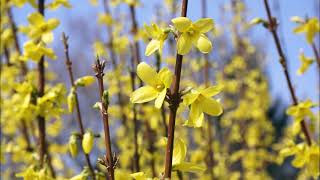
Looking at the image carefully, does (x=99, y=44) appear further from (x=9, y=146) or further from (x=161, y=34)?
(x=161, y=34)

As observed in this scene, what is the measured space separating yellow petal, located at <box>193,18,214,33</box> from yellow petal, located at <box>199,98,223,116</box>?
23 cm

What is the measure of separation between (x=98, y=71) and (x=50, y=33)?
1442 millimetres

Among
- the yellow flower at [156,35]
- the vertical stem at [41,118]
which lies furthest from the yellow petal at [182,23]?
the vertical stem at [41,118]

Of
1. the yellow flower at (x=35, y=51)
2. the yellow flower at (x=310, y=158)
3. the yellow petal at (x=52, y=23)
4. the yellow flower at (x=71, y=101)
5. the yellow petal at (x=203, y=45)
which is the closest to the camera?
the yellow petal at (x=203, y=45)

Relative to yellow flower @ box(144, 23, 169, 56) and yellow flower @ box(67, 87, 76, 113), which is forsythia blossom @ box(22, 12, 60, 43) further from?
yellow flower @ box(144, 23, 169, 56)

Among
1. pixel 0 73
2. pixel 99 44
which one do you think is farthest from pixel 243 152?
pixel 0 73

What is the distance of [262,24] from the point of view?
2.72 m

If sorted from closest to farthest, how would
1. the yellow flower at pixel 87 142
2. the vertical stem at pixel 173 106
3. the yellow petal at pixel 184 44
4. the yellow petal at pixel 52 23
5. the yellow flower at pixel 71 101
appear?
the vertical stem at pixel 173 106 → the yellow petal at pixel 184 44 → the yellow flower at pixel 87 142 → the yellow flower at pixel 71 101 → the yellow petal at pixel 52 23

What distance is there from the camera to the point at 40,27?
105 inches

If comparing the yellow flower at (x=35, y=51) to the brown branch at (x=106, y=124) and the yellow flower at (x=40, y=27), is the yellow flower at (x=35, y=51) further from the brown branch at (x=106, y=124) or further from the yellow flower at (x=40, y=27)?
the brown branch at (x=106, y=124)

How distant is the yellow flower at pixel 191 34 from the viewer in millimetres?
1413

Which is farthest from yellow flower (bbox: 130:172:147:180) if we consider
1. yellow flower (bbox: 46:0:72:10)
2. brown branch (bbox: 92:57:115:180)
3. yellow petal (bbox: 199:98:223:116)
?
yellow flower (bbox: 46:0:72:10)

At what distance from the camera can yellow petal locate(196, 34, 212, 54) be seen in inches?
58.7

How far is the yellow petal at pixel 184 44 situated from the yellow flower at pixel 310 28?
5.45 feet
